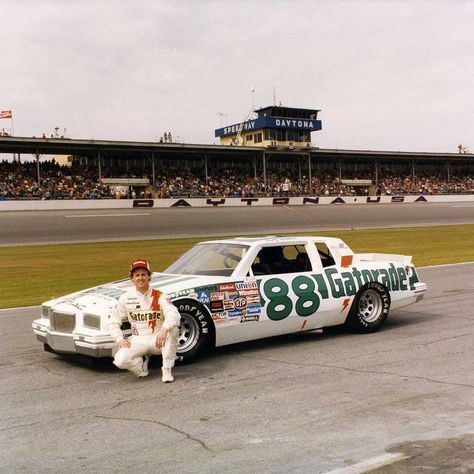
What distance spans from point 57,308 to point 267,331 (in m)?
2.52

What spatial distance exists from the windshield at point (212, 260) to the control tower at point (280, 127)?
222 ft

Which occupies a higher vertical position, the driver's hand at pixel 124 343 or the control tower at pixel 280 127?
the control tower at pixel 280 127

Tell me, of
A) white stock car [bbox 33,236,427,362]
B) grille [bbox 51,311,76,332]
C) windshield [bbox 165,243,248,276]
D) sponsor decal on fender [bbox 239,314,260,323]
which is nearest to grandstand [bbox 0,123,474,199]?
windshield [bbox 165,243,248,276]

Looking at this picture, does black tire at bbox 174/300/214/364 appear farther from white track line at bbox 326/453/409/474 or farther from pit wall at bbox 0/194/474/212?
pit wall at bbox 0/194/474/212


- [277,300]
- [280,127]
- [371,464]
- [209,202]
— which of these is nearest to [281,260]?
[277,300]

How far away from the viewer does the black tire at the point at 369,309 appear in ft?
27.5

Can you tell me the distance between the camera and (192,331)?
6.90 meters

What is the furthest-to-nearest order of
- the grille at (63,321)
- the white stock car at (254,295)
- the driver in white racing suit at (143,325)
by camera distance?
the white stock car at (254,295) → the grille at (63,321) → the driver in white racing suit at (143,325)

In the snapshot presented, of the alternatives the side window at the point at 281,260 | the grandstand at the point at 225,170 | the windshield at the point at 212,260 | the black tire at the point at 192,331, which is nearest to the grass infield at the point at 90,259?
the windshield at the point at 212,260

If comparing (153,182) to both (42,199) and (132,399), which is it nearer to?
(42,199)

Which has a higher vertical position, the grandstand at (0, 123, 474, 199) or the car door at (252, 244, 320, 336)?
the grandstand at (0, 123, 474, 199)

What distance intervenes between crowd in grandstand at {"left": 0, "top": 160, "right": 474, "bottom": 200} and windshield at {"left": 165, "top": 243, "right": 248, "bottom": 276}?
41.1 m

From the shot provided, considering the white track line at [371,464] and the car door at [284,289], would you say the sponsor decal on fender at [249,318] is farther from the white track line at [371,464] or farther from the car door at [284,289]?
the white track line at [371,464]

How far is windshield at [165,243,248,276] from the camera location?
768cm
